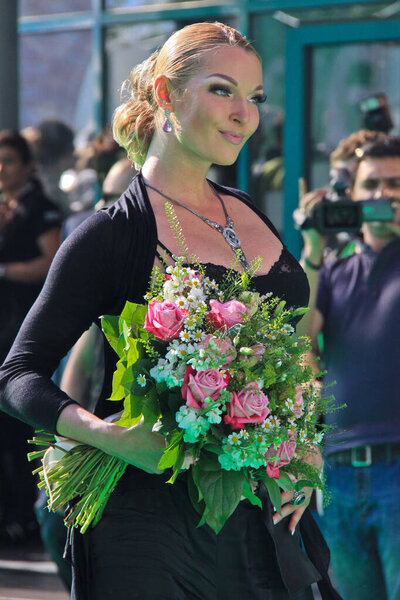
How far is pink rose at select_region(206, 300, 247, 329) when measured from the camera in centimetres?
212

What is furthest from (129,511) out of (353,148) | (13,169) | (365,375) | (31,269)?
(13,169)

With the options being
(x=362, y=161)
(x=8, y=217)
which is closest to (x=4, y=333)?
(x=8, y=217)

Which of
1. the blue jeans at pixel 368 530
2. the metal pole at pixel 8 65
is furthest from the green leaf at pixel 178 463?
the metal pole at pixel 8 65

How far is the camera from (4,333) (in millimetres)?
5684

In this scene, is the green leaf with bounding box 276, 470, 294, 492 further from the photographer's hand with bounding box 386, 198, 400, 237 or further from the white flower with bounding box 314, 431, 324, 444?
the photographer's hand with bounding box 386, 198, 400, 237

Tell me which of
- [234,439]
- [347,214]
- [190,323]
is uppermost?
[190,323]

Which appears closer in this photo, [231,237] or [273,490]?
[273,490]

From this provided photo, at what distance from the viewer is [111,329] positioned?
2.24 meters

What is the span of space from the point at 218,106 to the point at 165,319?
57cm

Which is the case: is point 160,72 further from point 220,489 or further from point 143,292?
point 220,489

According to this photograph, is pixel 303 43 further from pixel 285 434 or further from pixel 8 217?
pixel 285 434

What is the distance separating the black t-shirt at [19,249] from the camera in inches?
225

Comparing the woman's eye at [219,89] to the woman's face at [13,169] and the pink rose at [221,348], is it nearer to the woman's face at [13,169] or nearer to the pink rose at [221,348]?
the pink rose at [221,348]

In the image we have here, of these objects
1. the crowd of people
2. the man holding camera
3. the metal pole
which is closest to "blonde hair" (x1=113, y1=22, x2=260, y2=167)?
the crowd of people
